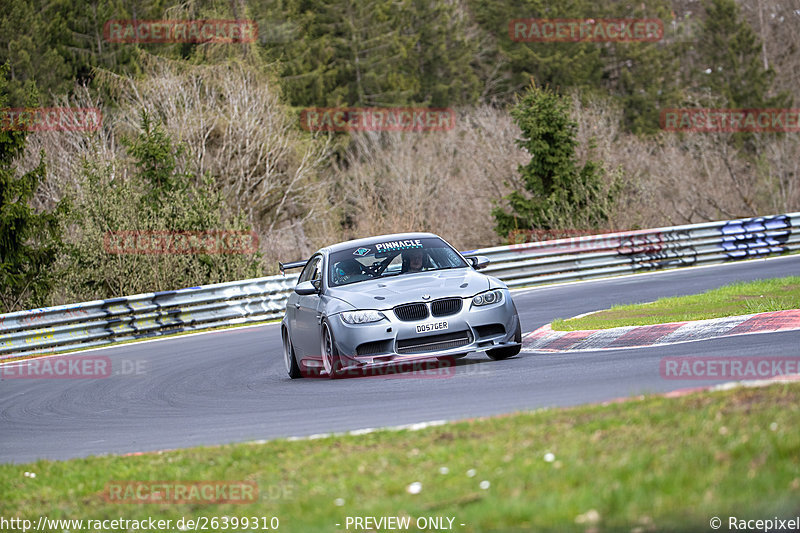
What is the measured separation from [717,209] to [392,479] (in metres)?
35.8

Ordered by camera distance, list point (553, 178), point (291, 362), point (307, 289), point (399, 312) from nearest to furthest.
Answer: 1. point (399, 312)
2. point (307, 289)
3. point (291, 362)
4. point (553, 178)

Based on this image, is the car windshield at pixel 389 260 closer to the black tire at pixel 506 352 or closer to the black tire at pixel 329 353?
the black tire at pixel 329 353

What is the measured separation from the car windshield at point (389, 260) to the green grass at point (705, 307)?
1.95m

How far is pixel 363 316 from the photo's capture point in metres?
11.2

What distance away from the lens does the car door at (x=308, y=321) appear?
12180 millimetres

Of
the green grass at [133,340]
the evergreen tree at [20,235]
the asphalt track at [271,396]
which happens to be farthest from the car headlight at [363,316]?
the evergreen tree at [20,235]

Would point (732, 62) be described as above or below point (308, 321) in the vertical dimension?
above

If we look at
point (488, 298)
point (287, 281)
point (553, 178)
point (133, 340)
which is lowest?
point (133, 340)

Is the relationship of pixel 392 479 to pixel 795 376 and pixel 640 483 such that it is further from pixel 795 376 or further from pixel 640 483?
pixel 795 376

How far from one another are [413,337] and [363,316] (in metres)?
0.60

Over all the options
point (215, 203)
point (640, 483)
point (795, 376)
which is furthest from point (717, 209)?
point (640, 483)

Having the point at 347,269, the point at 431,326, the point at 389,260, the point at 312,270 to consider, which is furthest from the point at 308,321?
the point at 431,326

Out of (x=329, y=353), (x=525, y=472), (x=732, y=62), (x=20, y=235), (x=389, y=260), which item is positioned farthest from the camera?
(x=732, y=62)

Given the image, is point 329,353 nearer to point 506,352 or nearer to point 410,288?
point 410,288
